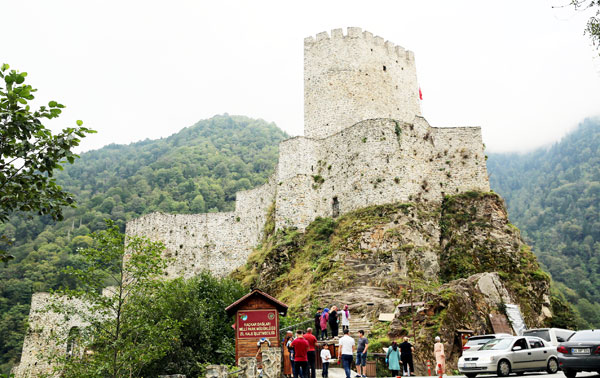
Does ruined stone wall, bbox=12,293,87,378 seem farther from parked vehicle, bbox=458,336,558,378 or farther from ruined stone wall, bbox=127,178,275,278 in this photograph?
parked vehicle, bbox=458,336,558,378

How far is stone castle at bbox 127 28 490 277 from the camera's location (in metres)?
36.3

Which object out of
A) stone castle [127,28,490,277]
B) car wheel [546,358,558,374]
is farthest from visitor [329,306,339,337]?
stone castle [127,28,490,277]

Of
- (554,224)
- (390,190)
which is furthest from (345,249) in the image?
(554,224)

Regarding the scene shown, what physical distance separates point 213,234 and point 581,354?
124 ft

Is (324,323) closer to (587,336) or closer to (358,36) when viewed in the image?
(587,336)

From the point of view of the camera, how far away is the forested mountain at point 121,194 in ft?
231

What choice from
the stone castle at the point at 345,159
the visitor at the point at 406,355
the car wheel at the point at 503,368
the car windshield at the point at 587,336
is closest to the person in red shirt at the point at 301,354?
the visitor at the point at 406,355

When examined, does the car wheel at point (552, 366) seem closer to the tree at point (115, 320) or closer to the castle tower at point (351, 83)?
the tree at point (115, 320)

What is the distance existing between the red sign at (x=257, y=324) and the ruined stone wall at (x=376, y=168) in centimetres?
1804

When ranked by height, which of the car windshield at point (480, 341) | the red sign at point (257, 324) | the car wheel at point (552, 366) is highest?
the red sign at point (257, 324)

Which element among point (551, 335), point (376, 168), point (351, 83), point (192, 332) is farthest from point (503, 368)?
point (351, 83)

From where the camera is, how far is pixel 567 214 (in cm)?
10912

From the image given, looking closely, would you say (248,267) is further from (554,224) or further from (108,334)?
(554,224)

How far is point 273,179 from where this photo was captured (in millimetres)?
44156
